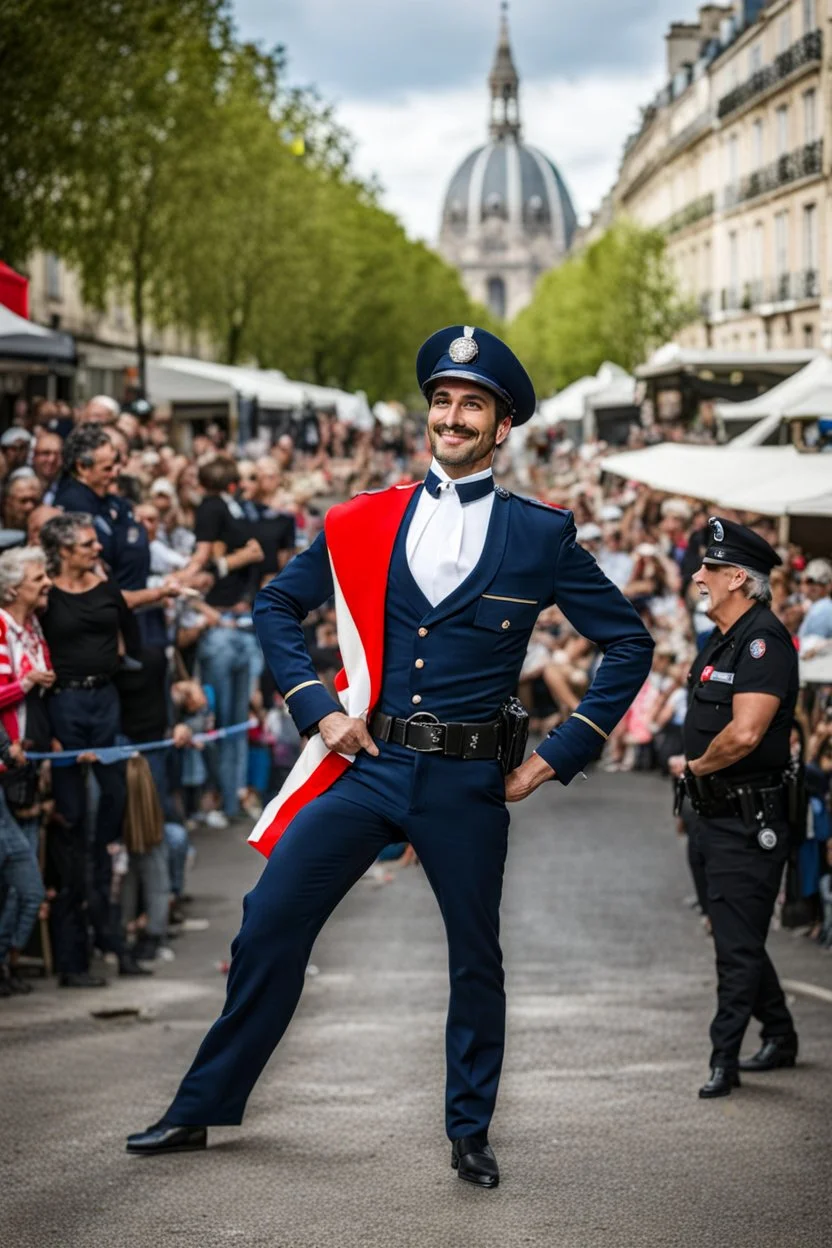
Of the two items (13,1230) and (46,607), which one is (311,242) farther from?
(13,1230)

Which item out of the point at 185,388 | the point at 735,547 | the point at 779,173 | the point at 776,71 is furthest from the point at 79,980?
the point at 776,71

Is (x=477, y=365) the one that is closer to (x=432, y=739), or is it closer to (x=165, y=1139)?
(x=432, y=739)

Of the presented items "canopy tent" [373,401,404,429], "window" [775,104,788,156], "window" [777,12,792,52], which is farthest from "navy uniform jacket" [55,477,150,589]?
"canopy tent" [373,401,404,429]

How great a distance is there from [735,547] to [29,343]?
26.7 ft

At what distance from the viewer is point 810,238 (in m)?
47.8

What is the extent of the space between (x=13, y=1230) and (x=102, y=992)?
3908 mm

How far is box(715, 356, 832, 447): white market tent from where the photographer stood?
1616 cm

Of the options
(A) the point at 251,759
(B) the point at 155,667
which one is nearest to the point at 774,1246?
(B) the point at 155,667

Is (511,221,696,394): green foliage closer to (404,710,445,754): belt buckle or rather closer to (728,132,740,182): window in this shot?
(728,132,740,182): window

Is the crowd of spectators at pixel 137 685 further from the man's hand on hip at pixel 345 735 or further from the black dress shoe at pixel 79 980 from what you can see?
the man's hand on hip at pixel 345 735

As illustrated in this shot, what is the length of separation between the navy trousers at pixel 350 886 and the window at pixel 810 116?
43.9 metres

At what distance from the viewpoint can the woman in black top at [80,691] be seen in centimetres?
852

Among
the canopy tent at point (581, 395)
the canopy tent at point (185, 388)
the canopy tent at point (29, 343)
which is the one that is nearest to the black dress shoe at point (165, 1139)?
the canopy tent at point (29, 343)

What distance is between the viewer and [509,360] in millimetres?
5359
